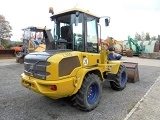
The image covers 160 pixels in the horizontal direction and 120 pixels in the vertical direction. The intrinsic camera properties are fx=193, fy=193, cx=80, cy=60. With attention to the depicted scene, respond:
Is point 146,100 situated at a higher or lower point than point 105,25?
lower

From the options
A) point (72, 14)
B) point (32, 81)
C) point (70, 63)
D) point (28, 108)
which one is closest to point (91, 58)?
point (70, 63)

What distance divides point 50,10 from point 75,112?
9.19 feet

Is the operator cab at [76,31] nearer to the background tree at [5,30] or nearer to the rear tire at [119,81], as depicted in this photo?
the rear tire at [119,81]

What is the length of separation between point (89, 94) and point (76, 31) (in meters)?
1.56

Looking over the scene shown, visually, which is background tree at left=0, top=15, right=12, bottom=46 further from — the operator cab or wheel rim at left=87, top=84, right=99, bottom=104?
wheel rim at left=87, top=84, right=99, bottom=104

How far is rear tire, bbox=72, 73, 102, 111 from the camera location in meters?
4.26

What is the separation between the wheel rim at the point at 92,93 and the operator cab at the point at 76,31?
0.93 meters

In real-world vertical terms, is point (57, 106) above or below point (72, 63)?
below

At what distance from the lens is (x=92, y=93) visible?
15.6ft

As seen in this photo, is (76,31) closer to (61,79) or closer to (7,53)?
(61,79)

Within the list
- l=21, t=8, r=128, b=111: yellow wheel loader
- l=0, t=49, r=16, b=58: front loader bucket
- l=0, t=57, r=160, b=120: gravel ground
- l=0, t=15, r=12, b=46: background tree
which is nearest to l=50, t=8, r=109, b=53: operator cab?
l=21, t=8, r=128, b=111: yellow wheel loader

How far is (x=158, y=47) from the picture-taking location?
94.8ft

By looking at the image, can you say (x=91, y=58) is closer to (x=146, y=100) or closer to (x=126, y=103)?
(x=126, y=103)

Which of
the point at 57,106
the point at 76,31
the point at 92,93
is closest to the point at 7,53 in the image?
the point at 57,106
